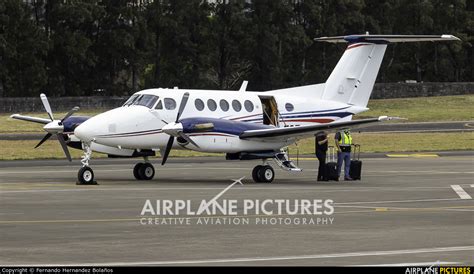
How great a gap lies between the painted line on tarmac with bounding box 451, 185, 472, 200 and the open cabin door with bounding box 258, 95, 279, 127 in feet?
Answer: 22.2

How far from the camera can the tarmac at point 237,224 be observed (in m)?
14.1

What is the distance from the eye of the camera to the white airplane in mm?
28438

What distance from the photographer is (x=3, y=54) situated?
234 feet

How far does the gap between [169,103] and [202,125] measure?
168cm

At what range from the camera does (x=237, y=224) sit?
18047mm

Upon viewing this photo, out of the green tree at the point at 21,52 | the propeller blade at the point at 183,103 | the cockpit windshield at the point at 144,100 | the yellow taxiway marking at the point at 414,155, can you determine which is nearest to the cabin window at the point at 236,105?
the propeller blade at the point at 183,103

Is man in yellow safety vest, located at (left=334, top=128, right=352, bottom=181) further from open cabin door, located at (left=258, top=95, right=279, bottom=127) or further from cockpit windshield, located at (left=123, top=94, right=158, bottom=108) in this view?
cockpit windshield, located at (left=123, top=94, right=158, bottom=108)

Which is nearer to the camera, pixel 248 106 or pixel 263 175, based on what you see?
pixel 263 175

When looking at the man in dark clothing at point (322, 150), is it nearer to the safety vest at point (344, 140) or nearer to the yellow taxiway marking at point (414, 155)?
the safety vest at point (344, 140)

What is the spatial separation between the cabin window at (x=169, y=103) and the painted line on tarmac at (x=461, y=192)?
844cm

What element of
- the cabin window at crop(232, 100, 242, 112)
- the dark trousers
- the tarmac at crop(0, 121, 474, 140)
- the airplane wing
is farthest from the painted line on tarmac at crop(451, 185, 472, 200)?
the tarmac at crop(0, 121, 474, 140)

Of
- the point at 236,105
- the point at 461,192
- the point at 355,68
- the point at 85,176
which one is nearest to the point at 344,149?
the point at 236,105

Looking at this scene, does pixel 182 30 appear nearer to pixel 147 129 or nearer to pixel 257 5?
pixel 257 5

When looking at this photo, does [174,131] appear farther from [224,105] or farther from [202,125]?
[224,105]
